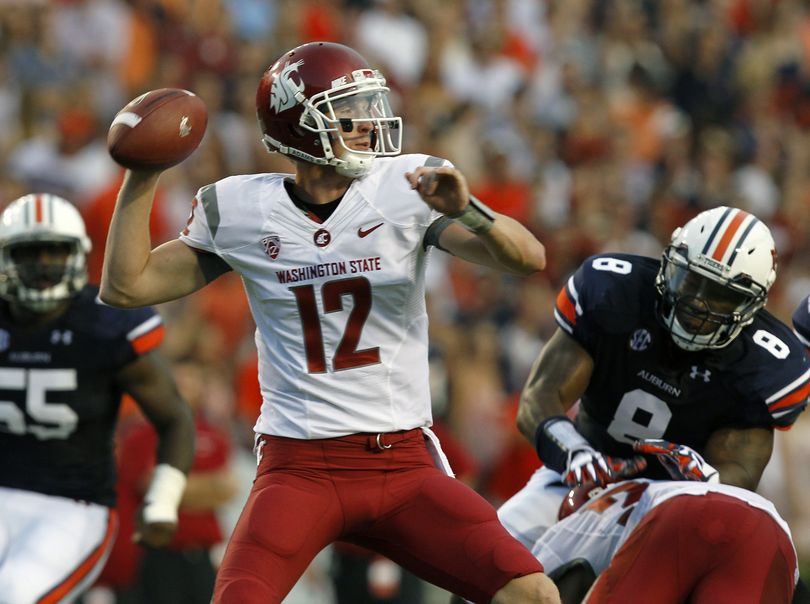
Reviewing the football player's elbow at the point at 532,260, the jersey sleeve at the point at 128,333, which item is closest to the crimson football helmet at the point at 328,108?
the football player's elbow at the point at 532,260

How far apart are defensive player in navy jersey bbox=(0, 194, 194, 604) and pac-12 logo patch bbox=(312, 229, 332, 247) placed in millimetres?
1465

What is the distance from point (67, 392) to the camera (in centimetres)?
527

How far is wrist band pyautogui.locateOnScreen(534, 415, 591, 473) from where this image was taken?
14.5ft

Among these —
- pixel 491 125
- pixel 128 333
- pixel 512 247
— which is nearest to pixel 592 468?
pixel 512 247

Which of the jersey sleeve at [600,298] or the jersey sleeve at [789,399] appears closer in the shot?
the jersey sleeve at [789,399]

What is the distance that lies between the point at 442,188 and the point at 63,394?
2.15 m

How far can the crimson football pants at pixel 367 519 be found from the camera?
12.6 ft

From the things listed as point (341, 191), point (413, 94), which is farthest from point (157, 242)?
point (341, 191)

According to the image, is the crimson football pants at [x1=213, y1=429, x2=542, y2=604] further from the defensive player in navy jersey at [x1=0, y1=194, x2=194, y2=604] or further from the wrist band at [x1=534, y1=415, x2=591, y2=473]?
the defensive player in navy jersey at [x1=0, y1=194, x2=194, y2=604]

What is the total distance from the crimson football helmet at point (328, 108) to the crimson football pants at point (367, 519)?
2.69 ft

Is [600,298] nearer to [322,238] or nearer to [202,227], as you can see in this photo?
[322,238]

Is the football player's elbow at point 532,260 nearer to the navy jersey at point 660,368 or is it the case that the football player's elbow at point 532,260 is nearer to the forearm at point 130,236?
the navy jersey at point 660,368

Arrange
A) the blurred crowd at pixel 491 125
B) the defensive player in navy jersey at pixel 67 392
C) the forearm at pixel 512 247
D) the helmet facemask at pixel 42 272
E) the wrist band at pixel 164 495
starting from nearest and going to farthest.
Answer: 1. the forearm at pixel 512 247
2. the wrist band at pixel 164 495
3. the defensive player in navy jersey at pixel 67 392
4. the helmet facemask at pixel 42 272
5. the blurred crowd at pixel 491 125

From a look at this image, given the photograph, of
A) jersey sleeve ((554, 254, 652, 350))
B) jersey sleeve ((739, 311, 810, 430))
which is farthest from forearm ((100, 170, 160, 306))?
jersey sleeve ((739, 311, 810, 430))
